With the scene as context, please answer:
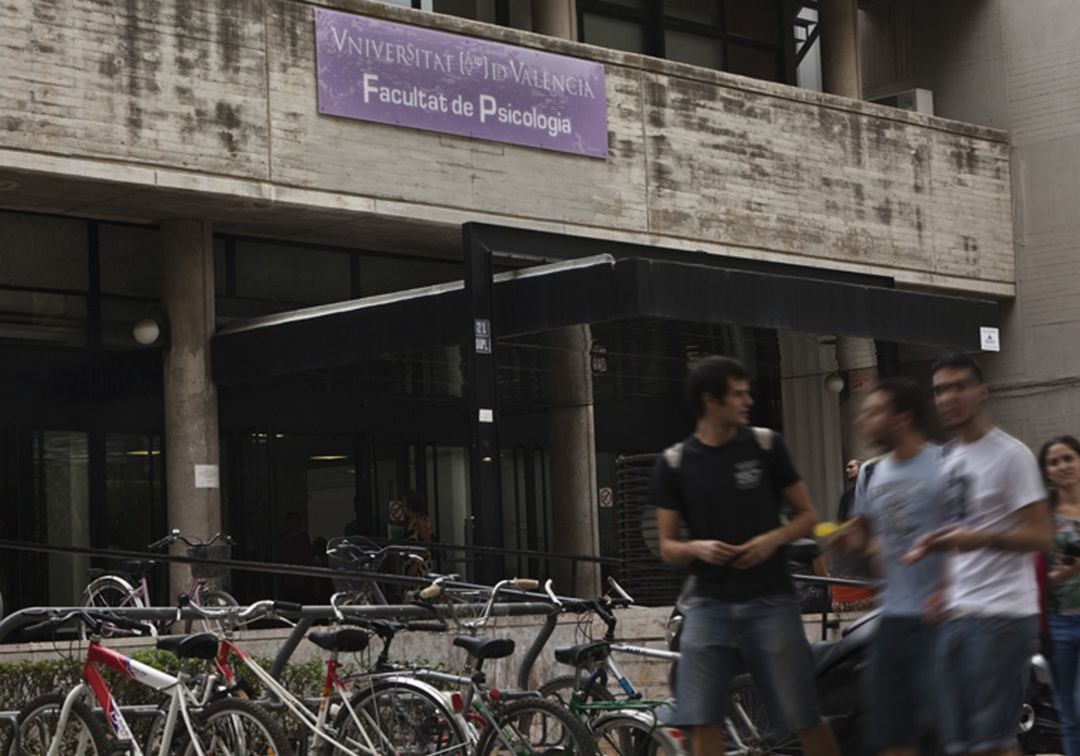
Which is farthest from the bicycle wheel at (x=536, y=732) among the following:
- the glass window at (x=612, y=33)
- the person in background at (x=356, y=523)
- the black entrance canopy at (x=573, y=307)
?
the glass window at (x=612, y=33)

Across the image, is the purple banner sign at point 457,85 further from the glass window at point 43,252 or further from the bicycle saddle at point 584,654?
the bicycle saddle at point 584,654

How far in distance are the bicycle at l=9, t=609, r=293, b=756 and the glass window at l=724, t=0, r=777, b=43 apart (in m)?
20.0

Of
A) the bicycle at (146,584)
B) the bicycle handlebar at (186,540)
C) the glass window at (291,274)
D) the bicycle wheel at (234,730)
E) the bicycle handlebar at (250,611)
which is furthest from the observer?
the glass window at (291,274)

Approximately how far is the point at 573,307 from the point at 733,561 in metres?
11.3

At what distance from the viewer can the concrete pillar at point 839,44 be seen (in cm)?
2709

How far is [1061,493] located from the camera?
8812 millimetres

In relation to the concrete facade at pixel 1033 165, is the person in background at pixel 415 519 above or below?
A: below

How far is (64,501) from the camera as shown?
2169cm

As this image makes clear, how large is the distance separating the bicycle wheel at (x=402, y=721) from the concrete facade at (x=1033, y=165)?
767 inches

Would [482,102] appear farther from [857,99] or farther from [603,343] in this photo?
[857,99]

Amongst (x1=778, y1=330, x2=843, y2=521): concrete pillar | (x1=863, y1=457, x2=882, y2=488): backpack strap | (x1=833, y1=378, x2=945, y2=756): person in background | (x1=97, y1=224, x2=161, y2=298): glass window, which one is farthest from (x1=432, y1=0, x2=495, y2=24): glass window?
(x1=833, y1=378, x2=945, y2=756): person in background

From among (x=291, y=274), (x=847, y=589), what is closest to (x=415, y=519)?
(x=291, y=274)

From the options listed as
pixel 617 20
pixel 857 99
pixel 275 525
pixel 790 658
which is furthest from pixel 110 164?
pixel 790 658

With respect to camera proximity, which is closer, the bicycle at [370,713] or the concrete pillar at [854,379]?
the bicycle at [370,713]
